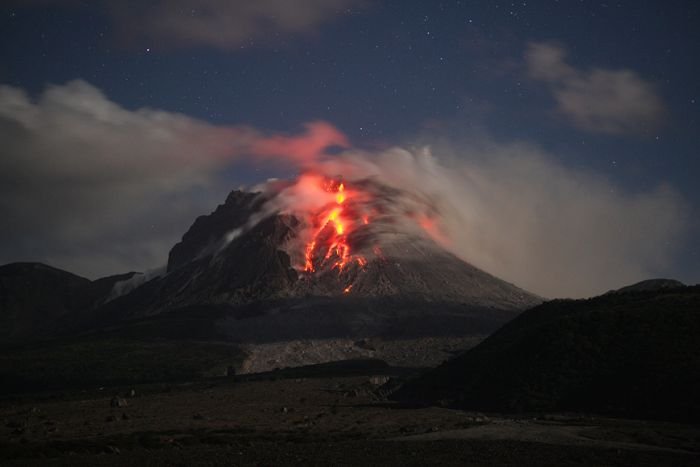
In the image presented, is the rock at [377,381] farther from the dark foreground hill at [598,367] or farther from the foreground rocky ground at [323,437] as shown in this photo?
the foreground rocky ground at [323,437]

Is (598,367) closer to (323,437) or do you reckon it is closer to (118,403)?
(323,437)

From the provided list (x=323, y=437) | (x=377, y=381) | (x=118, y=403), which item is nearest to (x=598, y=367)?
(x=323, y=437)

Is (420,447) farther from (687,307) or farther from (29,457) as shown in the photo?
(687,307)

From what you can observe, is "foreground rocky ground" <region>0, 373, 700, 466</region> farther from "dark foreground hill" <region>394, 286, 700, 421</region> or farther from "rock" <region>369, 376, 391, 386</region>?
"rock" <region>369, 376, 391, 386</region>

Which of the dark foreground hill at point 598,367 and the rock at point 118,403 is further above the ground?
the dark foreground hill at point 598,367

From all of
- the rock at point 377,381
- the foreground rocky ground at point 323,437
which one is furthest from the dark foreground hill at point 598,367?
the rock at point 377,381

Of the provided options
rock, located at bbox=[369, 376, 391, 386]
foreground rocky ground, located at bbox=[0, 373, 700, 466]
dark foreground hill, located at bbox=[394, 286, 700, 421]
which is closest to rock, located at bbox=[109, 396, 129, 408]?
foreground rocky ground, located at bbox=[0, 373, 700, 466]
